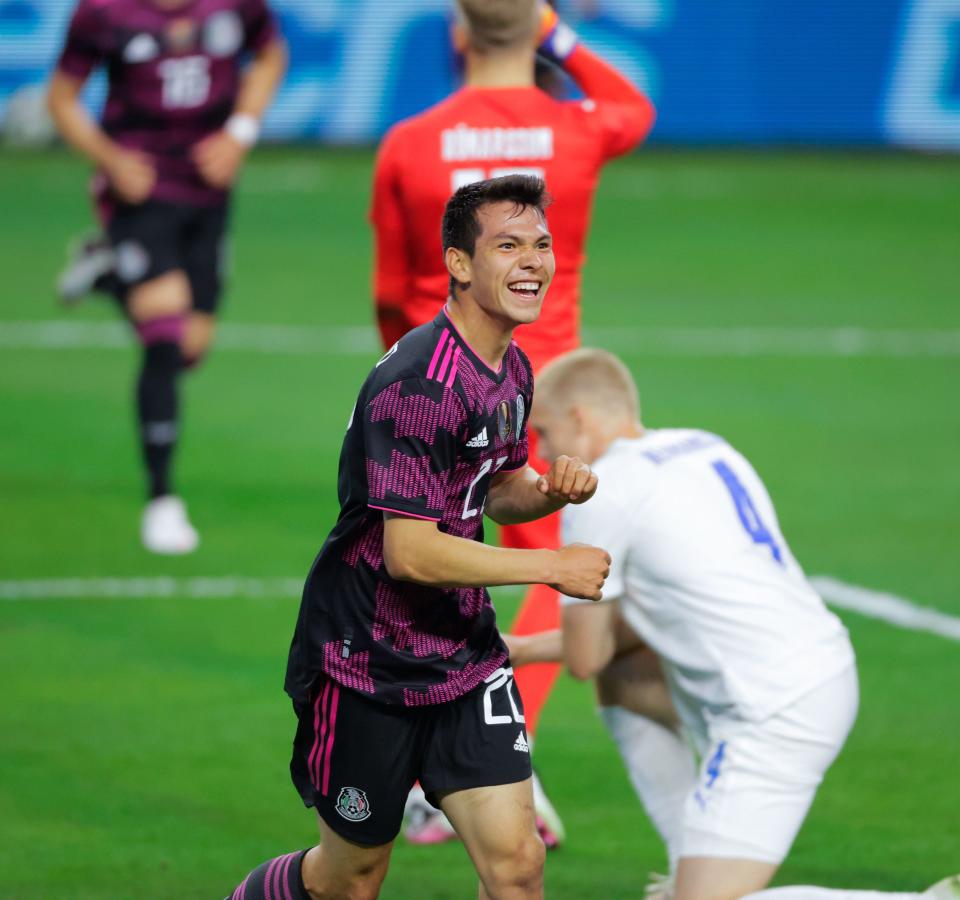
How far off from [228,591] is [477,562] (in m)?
4.72

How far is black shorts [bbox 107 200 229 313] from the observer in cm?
969

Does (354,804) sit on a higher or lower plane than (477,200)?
lower

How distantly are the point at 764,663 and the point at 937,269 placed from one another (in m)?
13.5

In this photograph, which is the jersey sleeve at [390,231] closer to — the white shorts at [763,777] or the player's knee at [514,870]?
the white shorts at [763,777]

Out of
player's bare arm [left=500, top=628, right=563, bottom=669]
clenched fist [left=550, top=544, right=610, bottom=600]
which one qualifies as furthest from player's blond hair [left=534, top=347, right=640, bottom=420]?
clenched fist [left=550, top=544, right=610, bottom=600]

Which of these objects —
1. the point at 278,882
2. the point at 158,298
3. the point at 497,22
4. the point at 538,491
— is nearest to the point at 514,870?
the point at 278,882

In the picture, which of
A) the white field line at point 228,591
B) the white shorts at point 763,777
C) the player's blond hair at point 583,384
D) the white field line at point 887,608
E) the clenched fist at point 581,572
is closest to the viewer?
the clenched fist at point 581,572

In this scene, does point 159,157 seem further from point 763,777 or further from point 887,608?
point 763,777

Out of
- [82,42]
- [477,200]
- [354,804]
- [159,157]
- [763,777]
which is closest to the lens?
[477,200]

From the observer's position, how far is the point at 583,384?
5.22 metres

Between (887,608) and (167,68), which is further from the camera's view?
(167,68)

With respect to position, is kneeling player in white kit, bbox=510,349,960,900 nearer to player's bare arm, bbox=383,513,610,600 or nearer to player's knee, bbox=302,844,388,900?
player's knee, bbox=302,844,388,900

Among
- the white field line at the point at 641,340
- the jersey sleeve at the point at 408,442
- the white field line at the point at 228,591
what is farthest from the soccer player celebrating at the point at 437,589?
the white field line at the point at 641,340

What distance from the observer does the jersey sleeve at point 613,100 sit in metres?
6.36
